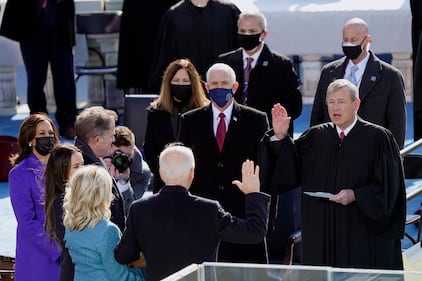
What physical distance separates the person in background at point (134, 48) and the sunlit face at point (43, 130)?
6729mm

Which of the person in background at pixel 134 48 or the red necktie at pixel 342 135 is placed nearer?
the red necktie at pixel 342 135

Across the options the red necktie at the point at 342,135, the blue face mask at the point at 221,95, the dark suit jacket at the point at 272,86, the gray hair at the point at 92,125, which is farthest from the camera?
the dark suit jacket at the point at 272,86

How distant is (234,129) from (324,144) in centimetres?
72

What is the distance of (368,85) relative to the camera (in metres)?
10.0

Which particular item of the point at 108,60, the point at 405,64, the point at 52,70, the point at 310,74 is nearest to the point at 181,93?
the point at 52,70

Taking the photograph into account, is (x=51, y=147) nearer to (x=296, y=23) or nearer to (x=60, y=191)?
(x=60, y=191)

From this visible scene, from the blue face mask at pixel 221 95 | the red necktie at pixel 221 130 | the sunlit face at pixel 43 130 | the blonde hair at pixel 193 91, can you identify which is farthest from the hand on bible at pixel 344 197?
the sunlit face at pixel 43 130

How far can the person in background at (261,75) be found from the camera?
33.8 ft

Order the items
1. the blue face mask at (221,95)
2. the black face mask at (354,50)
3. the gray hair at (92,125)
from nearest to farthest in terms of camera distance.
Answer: the gray hair at (92,125)
the blue face mask at (221,95)
the black face mask at (354,50)

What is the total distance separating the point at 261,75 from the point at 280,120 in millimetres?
2030

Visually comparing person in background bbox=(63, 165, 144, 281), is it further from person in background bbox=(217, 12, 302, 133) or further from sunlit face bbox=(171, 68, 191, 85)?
person in background bbox=(217, 12, 302, 133)

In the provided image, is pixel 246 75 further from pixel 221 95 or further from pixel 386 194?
pixel 386 194

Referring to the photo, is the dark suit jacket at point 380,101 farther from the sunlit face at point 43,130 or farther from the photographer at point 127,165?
the sunlit face at point 43,130

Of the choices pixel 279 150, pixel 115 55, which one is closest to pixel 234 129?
pixel 279 150
